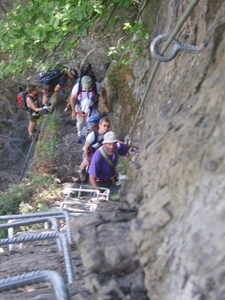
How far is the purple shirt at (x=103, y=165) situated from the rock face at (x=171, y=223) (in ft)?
12.3

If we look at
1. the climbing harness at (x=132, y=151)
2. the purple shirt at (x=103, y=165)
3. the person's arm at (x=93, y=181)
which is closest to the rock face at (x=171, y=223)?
the purple shirt at (x=103, y=165)

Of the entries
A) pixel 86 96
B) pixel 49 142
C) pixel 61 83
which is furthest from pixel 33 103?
pixel 86 96

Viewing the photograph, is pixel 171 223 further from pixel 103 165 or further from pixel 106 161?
pixel 103 165

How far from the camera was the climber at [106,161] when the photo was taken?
23.5 feet

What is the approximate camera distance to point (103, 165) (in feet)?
24.4

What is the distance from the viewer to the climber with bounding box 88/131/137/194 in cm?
715

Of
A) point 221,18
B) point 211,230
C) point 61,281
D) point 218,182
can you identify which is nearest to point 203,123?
point 218,182

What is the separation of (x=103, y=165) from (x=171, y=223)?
4.91m

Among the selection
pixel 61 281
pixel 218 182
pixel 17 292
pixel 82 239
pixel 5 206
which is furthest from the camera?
pixel 5 206

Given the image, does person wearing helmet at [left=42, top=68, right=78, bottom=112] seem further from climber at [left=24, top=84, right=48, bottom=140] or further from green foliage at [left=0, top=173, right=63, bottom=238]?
green foliage at [left=0, top=173, right=63, bottom=238]

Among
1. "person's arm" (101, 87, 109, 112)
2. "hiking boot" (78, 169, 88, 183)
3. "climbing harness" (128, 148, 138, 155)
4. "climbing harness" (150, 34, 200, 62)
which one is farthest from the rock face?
"person's arm" (101, 87, 109, 112)

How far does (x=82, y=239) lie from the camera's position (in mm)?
2768

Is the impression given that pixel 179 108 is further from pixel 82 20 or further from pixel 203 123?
pixel 82 20

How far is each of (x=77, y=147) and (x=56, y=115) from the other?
1501mm
